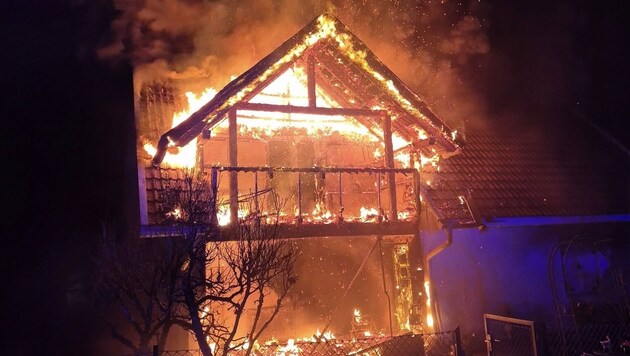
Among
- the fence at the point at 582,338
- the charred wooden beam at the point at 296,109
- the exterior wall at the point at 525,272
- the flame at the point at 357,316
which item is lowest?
the fence at the point at 582,338

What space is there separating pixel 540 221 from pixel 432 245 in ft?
9.52

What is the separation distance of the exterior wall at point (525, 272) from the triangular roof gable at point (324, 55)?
7.33ft

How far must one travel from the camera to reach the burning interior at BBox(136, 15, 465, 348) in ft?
29.7

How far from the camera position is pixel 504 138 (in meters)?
13.6

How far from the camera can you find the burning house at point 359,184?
9.24 m

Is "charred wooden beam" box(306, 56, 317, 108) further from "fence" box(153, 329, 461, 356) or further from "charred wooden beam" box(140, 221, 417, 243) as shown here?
"fence" box(153, 329, 461, 356)

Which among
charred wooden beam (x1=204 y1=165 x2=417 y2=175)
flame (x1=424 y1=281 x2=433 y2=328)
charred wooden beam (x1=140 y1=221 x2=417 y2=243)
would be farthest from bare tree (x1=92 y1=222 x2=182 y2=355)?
flame (x1=424 y1=281 x2=433 y2=328)

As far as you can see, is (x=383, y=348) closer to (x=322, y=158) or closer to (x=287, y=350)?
(x=287, y=350)

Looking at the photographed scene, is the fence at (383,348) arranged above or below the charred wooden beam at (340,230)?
below

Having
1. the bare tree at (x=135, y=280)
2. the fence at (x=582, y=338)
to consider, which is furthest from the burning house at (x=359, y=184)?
the bare tree at (x=135, y=280)

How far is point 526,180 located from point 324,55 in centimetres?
597

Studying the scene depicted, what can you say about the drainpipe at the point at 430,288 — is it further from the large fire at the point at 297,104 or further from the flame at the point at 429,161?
the large fire at the point at 297,104

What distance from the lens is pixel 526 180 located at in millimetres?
12039

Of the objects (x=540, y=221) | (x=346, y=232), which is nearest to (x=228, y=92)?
(x=346, y=232)
